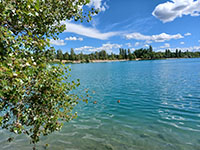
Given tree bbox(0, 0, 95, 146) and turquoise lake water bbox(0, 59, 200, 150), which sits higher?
tree bbox(0, 0, 95, 146)

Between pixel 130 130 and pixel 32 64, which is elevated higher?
pixel 32 64

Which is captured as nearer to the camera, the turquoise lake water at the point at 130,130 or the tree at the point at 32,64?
the tree at the point at 32,64

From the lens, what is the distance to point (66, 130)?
34.2ft

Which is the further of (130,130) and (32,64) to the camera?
(130,130)

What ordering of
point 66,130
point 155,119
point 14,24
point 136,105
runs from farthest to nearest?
point 136,105 < point 155,119 < point 66,130 < point 14,24

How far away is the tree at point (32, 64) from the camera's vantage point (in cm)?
303

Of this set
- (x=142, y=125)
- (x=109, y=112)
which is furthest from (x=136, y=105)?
(x=142, y=125)

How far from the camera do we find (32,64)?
10.8 feet

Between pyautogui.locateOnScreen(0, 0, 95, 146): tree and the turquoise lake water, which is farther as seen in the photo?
the turquoise lake water

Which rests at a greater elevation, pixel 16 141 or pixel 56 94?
pixel 56 94

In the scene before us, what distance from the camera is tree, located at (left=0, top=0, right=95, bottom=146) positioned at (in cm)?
303

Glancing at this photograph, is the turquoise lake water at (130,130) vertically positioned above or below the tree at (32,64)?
below

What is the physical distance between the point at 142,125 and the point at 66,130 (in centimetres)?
627

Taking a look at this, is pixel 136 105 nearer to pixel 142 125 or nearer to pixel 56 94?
pixel 142 125
